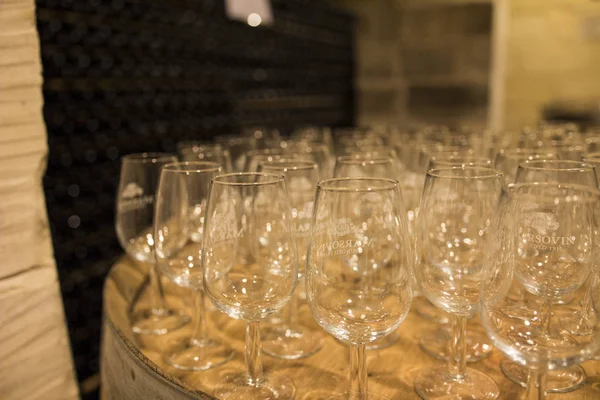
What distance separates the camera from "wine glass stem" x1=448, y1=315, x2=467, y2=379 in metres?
0.81

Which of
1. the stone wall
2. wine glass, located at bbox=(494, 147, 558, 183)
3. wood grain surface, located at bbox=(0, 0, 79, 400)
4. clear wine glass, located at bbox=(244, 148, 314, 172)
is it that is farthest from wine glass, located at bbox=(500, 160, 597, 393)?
the stone wall

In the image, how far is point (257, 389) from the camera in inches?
31.4

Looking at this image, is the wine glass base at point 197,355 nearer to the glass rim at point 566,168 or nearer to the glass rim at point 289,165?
the glass rim at point 289,165

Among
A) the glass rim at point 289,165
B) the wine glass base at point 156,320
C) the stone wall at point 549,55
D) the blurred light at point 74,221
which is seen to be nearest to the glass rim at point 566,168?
the glass rim at point 289,165

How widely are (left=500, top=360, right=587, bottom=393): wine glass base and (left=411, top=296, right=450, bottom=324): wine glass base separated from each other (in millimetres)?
187

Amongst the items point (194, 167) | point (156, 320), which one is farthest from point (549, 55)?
point (156, 320)

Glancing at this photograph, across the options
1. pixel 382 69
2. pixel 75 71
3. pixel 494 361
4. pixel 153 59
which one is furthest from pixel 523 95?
pixel 494 361

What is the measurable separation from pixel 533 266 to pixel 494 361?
232 millimetres

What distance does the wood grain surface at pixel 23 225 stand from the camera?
3.21 feet

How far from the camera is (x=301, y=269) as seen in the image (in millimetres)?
899

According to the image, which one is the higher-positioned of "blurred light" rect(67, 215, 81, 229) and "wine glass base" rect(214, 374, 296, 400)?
"blurred light" rect(67, 215, 81, 229)

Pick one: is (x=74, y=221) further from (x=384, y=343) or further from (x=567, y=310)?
(x=567, y=310)

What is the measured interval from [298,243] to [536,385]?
420mm

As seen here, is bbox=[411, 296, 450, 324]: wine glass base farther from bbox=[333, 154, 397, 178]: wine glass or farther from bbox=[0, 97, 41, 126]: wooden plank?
bbox=[0, 97, 41, 126]: wooden plank
